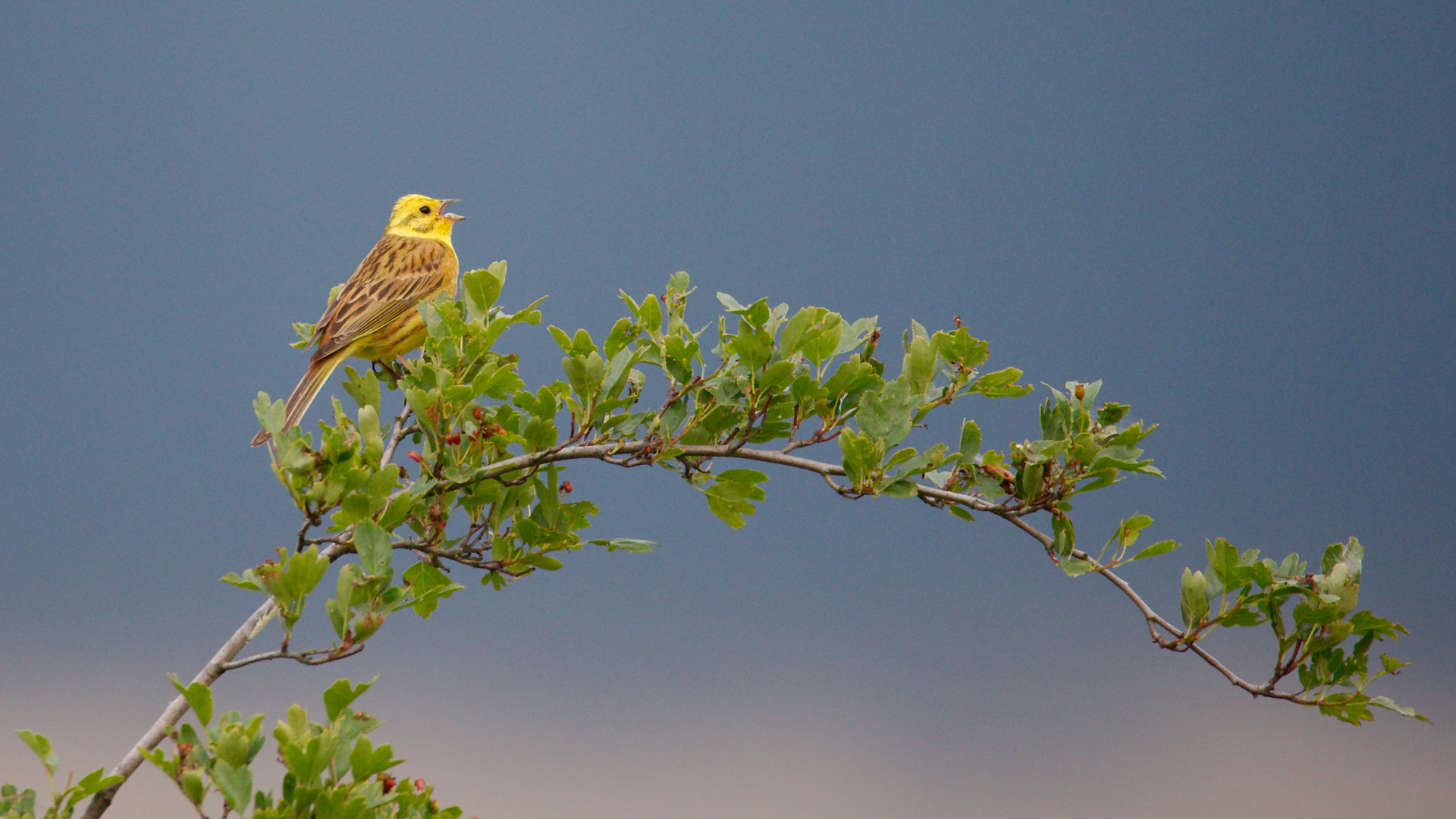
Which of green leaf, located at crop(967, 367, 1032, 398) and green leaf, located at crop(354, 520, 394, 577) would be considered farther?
green leaf, located at crop(967, 367, 1032, 398)

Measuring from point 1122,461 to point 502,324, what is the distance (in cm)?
174

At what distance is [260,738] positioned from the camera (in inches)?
101

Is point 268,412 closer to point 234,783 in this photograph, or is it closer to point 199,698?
point 199,698

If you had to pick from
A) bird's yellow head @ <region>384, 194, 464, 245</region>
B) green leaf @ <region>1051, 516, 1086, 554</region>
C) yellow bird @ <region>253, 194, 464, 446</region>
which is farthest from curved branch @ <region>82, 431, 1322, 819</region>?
bird's yellow head @ <region>384, 194, 464, 245</region>

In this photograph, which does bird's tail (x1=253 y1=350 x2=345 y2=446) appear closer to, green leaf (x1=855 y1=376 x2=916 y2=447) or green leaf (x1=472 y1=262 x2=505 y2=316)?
green leaf (x1=472 y1=262 x2=505 y2=316)

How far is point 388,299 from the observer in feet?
15.4

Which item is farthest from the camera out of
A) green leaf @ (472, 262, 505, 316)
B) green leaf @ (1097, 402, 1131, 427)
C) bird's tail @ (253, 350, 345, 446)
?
bird's tail @ (253, 350, 345, 446)

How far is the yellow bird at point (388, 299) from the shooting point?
14.6 ft

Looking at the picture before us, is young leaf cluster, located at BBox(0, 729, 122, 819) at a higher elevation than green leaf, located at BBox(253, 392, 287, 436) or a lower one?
lower

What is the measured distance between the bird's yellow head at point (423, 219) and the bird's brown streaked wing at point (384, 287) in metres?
0.12

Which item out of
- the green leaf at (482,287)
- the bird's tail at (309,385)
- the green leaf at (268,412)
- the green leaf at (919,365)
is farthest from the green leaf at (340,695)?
the bird's tail at (309,385)

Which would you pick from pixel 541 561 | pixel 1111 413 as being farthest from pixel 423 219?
pixel 1111 413

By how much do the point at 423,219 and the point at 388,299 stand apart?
1163mm

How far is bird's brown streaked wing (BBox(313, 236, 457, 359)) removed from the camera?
4473 millimetres
